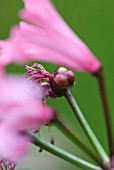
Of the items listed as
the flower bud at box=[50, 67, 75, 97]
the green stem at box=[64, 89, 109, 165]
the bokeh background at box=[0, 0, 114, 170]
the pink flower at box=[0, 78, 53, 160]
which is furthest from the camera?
the bokeh background at box=[0, 0, 114, 170]

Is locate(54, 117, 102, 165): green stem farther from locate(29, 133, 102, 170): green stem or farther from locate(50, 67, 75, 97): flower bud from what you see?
locate(50, 67, 75, 97): flower bud

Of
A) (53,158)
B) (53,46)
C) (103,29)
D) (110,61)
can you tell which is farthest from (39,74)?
(103,29)

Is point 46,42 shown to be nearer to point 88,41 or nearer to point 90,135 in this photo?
point 90,135

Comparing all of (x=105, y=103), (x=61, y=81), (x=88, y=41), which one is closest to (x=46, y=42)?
(x=105, y=103)

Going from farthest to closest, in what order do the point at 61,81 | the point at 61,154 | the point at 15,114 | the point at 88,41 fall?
1. the point at 88,41
2. the point at 61,81
3. the point at 61,154
4. the point at 15,114

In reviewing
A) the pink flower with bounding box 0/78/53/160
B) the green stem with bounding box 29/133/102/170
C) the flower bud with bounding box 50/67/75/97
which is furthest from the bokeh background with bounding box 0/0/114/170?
Result: the pink flower with bounding box 0/78/53/160

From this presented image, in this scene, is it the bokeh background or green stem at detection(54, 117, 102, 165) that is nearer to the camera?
green stem at detection(54, 117, 102, 165)

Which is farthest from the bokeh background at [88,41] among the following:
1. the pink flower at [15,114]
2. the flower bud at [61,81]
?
the pink flower at [15,114]
